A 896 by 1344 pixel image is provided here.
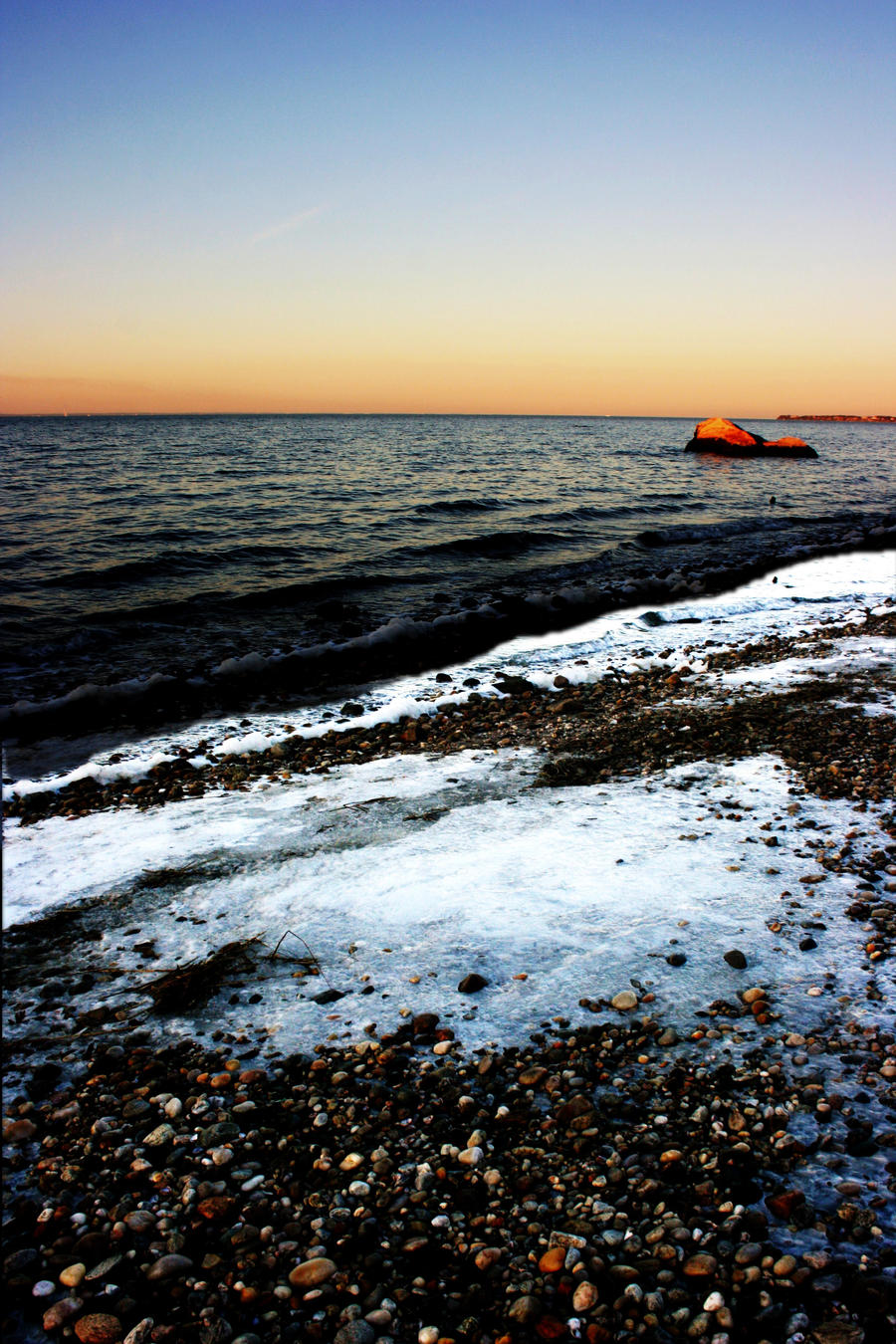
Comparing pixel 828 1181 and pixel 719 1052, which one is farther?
pixel 719 1052

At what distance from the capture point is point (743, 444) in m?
60.1

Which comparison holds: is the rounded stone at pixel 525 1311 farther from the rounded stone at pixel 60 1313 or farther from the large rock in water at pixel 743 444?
the large rock in water at pixel 743 444

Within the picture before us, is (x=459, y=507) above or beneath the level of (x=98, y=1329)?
above

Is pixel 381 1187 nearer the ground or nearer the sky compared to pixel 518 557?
Result: nearer the ground

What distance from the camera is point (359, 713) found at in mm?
8844

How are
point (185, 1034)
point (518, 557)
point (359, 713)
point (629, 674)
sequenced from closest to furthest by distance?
1. point (185, 1034)
2. point (359, 713)
3. point (629, 674)
4. point (518, 557)

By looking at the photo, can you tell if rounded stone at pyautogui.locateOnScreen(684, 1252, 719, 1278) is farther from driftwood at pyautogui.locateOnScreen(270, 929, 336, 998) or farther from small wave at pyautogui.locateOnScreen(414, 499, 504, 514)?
small wave at pyautogui.locateOnScreen(414, 499, 504, 514)

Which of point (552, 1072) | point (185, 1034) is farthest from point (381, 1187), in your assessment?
point (185, 1034)

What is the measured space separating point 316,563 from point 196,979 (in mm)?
14701

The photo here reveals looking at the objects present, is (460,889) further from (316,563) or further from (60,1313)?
(316,563)

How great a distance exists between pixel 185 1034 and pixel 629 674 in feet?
25.4

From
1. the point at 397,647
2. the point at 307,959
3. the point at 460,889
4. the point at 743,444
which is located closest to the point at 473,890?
the point at 460,889

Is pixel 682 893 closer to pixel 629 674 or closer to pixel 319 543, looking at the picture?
pixel 629 674

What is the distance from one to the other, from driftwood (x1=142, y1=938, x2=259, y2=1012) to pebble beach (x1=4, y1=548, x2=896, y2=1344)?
0.02 m
